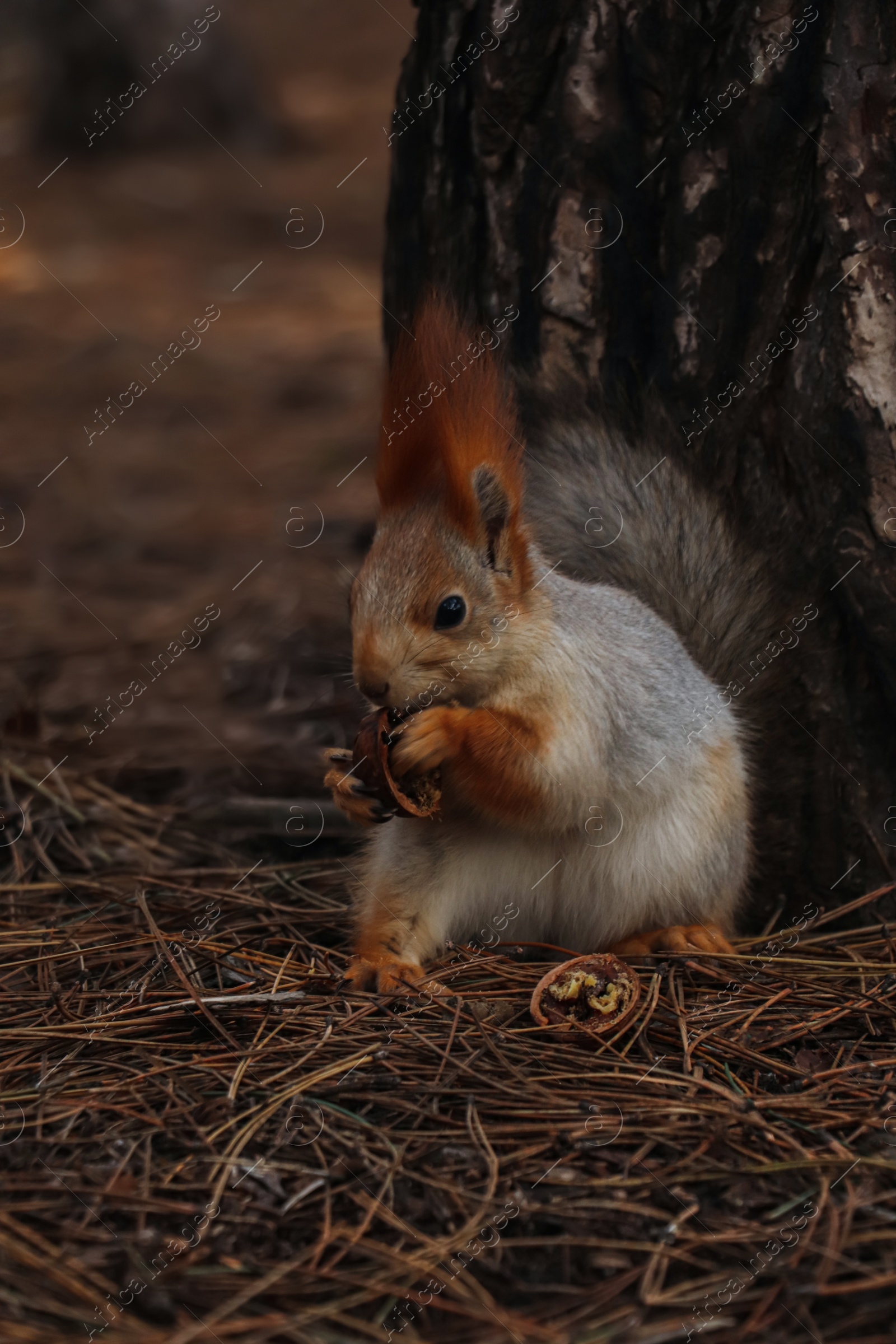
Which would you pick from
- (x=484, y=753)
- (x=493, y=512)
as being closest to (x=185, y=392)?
(x=493, y=512)

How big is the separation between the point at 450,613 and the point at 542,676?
18 cm

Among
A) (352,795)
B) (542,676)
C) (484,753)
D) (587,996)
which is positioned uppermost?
(542,676)

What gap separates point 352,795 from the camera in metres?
1.84

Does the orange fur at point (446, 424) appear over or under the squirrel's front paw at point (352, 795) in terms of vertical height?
over

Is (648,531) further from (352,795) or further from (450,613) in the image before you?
(352,795)

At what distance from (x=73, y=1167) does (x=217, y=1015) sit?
35 cm

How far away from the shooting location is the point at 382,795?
70.4 inches

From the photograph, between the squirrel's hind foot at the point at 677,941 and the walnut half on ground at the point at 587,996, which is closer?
the walnut half on ground at the point at 587,996

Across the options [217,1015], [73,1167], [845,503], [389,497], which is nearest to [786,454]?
[845,503]

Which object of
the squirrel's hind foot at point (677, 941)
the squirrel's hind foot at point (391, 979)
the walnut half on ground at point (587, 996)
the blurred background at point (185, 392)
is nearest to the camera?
the walnut half on ground at point (587, 996)

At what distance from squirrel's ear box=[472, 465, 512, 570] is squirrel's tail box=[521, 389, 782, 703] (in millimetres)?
316

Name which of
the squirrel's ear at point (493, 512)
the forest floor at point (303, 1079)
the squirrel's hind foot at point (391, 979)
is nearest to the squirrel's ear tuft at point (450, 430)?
the squirrel's ear at point (493, 512)

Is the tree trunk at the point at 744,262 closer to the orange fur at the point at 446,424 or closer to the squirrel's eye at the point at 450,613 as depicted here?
the orange fur at the point at 446,424

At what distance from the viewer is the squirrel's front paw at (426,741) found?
5.60 ft
